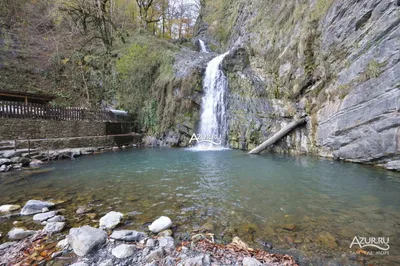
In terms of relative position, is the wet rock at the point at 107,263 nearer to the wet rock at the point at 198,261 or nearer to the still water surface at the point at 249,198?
the wet rock at the point at 198,261

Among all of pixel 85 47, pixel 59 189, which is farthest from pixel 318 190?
pixel 85 47

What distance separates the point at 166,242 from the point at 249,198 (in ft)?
8.93

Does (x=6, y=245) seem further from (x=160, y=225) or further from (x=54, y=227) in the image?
(x=160, y=225)

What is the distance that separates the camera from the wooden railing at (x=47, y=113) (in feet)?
35.6

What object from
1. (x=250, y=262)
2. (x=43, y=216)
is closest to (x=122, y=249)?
Result: (x=250, y=262)

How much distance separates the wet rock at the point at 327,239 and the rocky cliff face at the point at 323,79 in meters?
5.93

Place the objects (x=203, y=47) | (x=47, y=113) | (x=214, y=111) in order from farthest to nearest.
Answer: (x=203, y=47), (x=214, y=111), (x=47, y=113)

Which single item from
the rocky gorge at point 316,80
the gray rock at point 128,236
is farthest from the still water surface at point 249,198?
the rocky gorge at point 316,80

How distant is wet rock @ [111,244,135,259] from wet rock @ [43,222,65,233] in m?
1.39

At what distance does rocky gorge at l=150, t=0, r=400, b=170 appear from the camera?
7.36m

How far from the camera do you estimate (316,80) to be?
11.2 metres

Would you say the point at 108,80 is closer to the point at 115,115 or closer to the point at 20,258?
the point at 115,115

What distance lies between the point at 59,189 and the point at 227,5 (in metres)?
31.2

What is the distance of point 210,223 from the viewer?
12.2 ft
